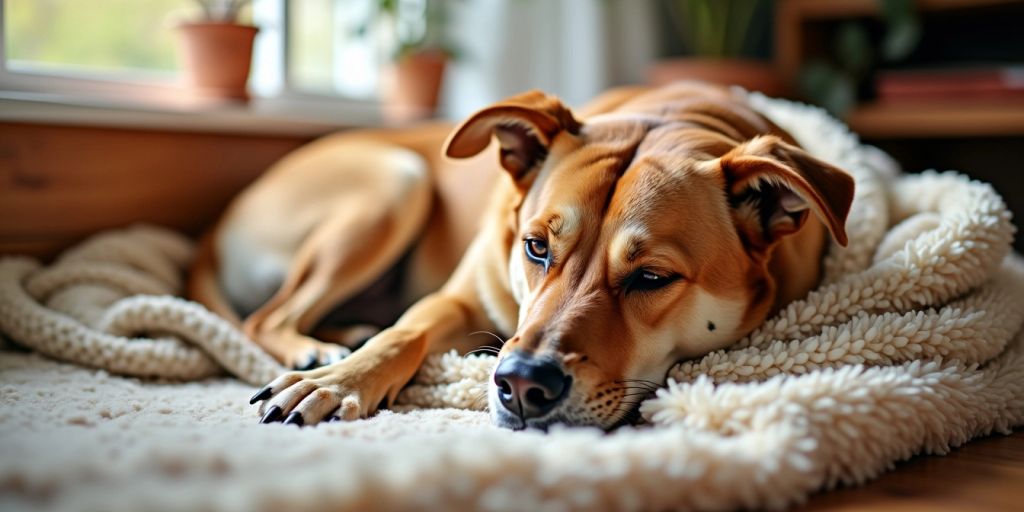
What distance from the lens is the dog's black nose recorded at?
3.95 ft

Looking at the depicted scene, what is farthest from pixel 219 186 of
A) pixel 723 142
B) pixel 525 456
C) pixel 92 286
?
pixel 525 456

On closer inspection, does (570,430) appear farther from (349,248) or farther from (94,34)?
(94,34)

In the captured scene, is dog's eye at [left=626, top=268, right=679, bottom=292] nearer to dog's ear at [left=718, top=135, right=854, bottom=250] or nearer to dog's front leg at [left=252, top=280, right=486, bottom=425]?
dog's ear at [left=718, top=135, right=854, bottom=250]

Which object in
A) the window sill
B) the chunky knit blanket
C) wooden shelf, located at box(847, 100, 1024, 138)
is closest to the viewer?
the chunky knit blanket

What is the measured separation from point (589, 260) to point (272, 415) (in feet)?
1.79

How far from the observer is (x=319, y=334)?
204 centimetres

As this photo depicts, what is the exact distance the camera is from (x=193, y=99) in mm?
2447

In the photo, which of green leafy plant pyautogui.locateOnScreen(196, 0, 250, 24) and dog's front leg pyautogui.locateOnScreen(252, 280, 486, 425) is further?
green leafy plant pyautogui.locateOnScreen(196, 0, 250, 24)

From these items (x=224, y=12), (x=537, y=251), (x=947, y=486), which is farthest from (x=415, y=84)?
(x=947, y=486)

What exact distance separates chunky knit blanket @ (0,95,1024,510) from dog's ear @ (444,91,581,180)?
40 centimetres

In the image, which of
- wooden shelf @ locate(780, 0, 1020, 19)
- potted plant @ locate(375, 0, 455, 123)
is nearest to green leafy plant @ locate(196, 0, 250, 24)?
potted plant @ locate(375, 0, 455, 123)

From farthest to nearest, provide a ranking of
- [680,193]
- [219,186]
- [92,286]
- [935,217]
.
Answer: [219,186]
[92,286]
[935,217]
[680,193]

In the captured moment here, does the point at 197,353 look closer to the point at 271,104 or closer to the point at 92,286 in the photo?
the point at 92,286

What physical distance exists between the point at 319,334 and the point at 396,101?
118cm
